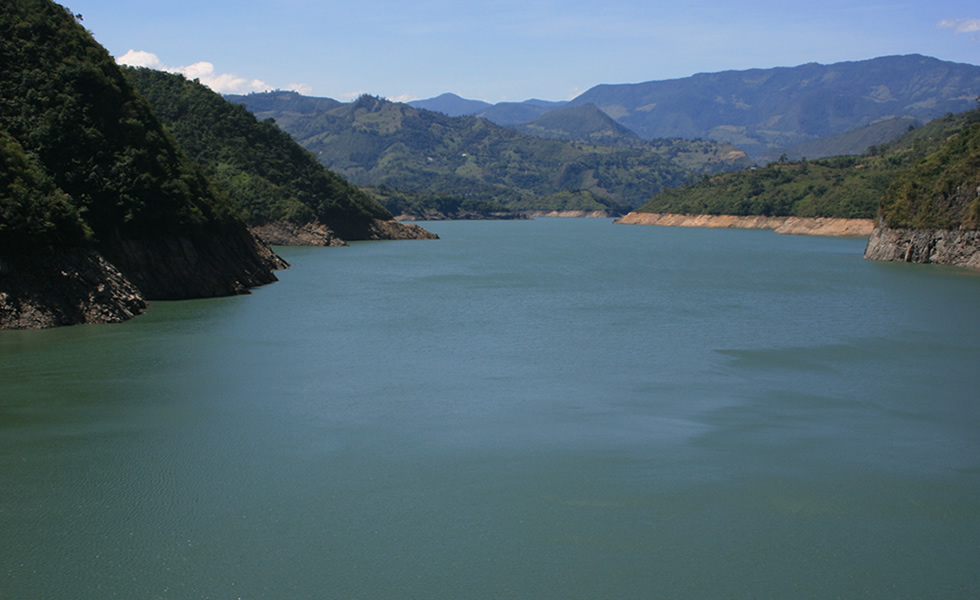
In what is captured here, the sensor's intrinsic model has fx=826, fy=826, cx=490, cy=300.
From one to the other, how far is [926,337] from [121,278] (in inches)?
1187

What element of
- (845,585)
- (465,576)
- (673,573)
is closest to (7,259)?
(465,576)

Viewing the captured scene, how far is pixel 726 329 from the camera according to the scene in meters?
31.6

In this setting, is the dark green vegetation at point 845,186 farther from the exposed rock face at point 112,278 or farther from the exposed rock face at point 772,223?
the exposed rock face at point 112,278

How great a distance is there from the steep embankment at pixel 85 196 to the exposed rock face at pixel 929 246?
47827 millimetres

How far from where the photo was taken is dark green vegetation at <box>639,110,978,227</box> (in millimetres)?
61969

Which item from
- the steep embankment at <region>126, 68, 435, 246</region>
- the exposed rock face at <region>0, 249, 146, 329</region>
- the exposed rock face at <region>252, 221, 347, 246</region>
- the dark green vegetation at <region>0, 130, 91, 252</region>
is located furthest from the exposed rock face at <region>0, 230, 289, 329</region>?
the exposed rock face at <region>252, 221, 347, 246</region>

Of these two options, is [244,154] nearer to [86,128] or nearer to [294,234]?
[294,234]

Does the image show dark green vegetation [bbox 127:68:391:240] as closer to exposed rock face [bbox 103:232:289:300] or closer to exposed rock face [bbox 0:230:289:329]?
exposed rock face [bbox 103:232:289:300]

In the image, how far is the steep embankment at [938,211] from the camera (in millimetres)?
56594

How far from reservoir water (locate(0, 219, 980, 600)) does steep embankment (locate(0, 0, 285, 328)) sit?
1.90 m

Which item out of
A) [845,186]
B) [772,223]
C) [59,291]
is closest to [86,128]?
[59,291]

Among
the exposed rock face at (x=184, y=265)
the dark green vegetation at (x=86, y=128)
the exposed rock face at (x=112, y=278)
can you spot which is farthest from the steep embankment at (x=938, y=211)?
the dark green vegetation at (x=86, y=128)

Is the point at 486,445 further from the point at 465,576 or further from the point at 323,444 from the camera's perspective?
the point at 465,576

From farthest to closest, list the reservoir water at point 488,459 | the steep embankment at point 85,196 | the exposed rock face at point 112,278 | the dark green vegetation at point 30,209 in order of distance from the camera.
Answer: the steep embankment at point 85,196, the exposed rock face at point 112,278, the dark green vegetation at point 30,209, the reservoir water at point 488,459
